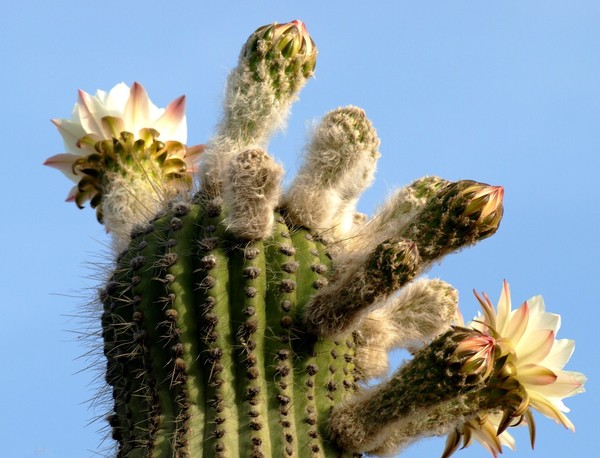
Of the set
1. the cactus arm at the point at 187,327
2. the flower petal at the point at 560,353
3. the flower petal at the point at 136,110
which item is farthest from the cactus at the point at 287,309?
the flower petal at the point at 136,110

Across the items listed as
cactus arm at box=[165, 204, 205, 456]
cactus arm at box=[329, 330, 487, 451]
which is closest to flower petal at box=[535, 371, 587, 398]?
cactus arm at box=[329, 330, 487, 451]

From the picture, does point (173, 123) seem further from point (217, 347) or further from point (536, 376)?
point (536, 376)

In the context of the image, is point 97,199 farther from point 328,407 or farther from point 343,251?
point 328,407

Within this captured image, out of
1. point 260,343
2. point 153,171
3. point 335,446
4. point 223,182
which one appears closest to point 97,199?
point 153,171

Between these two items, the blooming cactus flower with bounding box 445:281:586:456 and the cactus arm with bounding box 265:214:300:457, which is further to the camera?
the blooming cactus flower with bounding box 445:281:586:456

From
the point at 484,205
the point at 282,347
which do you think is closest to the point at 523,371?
the point at 484,205

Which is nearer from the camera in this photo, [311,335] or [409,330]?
[311,335]

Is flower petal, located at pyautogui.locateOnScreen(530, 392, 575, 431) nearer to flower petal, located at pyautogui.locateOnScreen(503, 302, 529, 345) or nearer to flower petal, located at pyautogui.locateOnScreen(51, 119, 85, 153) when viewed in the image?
flower petal, located at pyautogui.locateOnScreen(503, 302, 529, 345)
